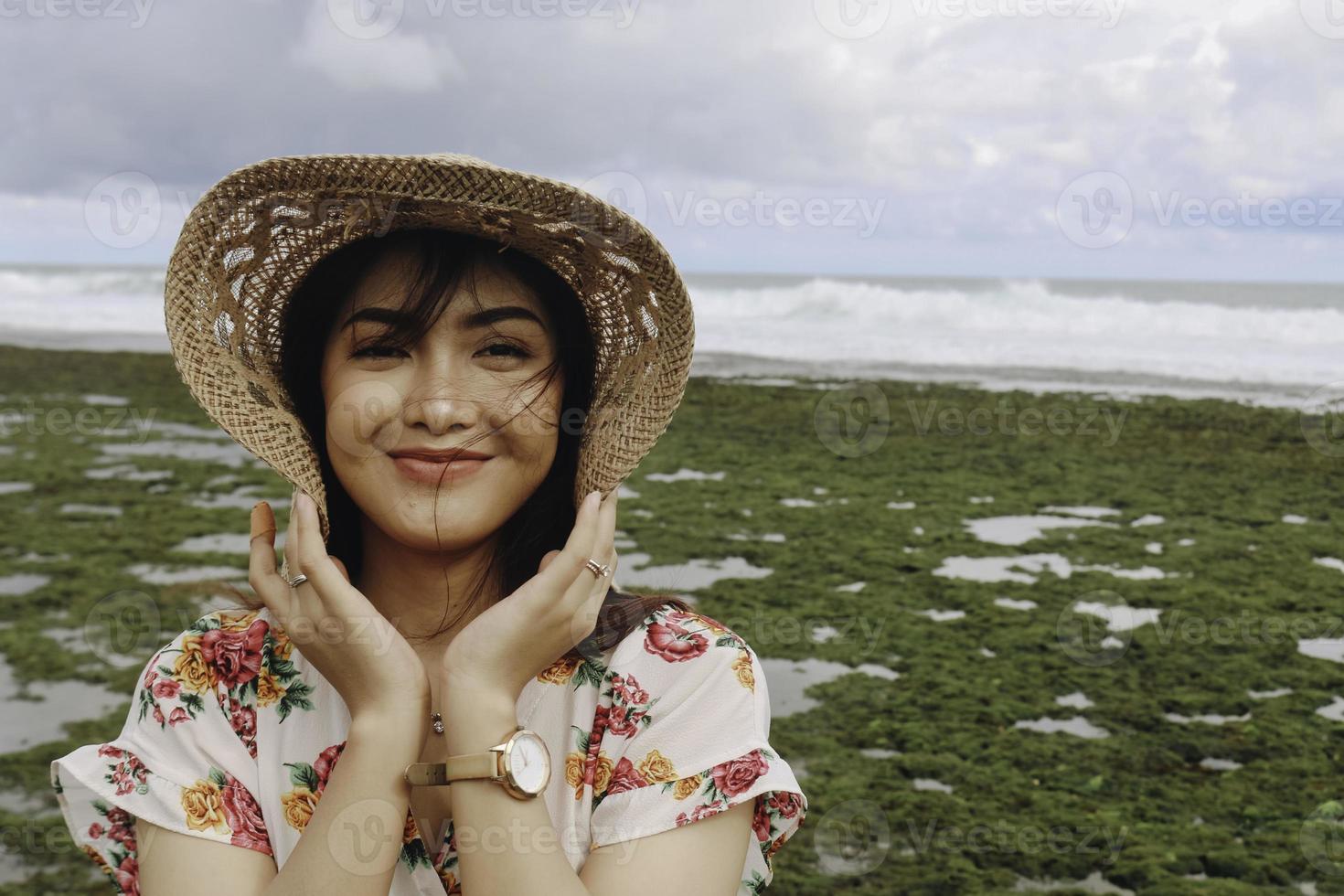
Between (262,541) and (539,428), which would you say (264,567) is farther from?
(539,428)

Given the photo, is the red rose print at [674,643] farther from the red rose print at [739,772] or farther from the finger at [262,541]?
the finger at [262,541]

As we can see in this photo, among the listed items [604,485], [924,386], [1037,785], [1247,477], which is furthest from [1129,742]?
[924,386]

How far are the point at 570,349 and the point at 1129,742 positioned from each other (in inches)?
175

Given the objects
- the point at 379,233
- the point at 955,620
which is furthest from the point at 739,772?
the point at 955,620

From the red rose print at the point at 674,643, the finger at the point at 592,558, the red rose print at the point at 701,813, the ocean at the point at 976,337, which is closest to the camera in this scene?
the red rose print at the point at 701,813

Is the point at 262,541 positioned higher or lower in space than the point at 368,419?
lower

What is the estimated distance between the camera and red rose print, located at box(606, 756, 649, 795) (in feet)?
6.86

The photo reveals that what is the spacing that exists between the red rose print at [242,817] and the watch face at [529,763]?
0.55m

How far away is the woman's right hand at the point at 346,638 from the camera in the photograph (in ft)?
6.77

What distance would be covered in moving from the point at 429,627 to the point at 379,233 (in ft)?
2.61

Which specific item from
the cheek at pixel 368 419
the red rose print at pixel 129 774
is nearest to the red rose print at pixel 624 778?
the cheek at pixel 368 419

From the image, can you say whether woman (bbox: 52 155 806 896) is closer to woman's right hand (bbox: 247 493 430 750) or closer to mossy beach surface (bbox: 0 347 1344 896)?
woman's right hand (bbox: 247 493 430 750)

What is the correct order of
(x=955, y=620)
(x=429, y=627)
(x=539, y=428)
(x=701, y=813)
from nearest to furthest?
1. (x=701, y=813)
2. (x=539, y=428)
3. (x=429, y=627)
4. (x=955, y=620)

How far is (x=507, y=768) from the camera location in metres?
1.92
